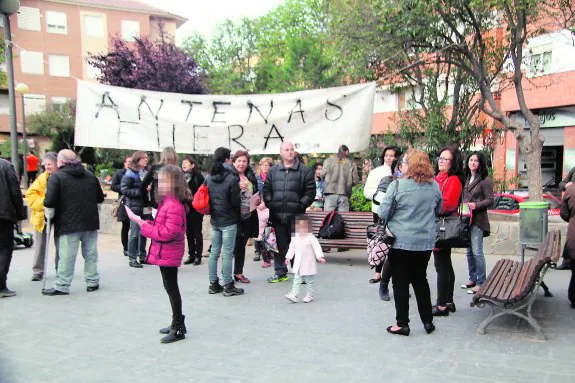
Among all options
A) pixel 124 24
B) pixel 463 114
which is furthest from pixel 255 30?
pixel 463 114

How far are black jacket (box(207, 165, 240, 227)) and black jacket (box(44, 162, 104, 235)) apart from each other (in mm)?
1498

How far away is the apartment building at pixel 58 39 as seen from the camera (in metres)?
42.1

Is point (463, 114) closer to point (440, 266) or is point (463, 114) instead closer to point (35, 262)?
point (440, 266)

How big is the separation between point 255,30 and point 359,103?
31258 mm

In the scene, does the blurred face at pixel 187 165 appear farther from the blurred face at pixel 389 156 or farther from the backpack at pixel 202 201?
the blurred face at pixel 389 156

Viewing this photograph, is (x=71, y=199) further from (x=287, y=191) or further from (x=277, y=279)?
(x=277, y=279)

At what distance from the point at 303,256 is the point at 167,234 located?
6.04 feet

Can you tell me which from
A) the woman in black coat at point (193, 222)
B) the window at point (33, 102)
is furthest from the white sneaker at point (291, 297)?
the window at point (33, 102)

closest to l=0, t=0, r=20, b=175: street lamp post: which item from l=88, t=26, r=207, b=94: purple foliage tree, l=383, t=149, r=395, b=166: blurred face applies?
l=383, t=149, r=395, b=166: blurred face

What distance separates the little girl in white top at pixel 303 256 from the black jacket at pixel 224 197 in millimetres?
770

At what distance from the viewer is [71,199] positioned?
6102 millimetres

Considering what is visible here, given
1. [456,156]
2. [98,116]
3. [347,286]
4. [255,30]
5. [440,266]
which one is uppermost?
[255,30]

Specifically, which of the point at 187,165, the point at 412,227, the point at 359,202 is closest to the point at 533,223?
the point at 412,227

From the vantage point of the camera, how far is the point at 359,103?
7789mm
